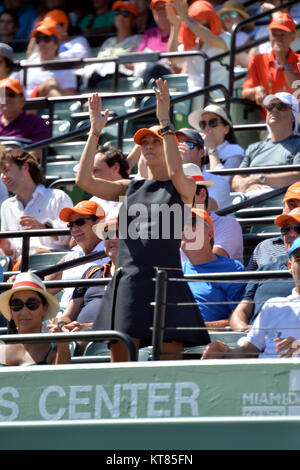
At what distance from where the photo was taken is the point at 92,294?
6.78 meters

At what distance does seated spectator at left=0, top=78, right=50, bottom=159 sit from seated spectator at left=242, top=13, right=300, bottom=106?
6.70 feet

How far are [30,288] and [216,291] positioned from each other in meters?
1.13

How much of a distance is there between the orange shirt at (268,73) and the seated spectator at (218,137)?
2.79ft

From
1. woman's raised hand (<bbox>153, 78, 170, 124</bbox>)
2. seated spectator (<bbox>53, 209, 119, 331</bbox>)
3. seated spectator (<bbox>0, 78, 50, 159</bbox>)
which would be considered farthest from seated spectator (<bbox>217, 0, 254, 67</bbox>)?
woman's raised hand (<bbox>153, 78, 170, 124</bbox>)

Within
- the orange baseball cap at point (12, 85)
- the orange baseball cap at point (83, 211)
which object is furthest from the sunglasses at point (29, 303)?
the orange baseball cap at point (12, 85)

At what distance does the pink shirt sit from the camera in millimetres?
12125

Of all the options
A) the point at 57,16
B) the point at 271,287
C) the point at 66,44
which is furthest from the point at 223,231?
the point at 57,16

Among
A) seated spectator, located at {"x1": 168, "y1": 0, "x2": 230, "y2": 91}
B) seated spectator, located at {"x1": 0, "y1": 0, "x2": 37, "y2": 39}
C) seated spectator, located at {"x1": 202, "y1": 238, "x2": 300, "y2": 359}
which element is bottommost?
seated spectator, located at {"x1": 202, "y1": 238, "x2": 300, "y2": 359}

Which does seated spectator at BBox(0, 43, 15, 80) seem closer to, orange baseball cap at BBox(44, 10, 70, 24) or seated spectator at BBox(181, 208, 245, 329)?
orange baseball cap at BBox(44, 10, 70, 24)

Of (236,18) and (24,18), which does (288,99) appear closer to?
(236,18)

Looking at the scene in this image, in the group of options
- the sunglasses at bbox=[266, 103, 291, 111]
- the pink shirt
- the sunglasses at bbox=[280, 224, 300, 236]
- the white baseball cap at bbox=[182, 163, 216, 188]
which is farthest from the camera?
the pink shirt

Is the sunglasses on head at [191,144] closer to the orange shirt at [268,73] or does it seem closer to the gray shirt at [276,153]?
the gray shirt at [276,153]
